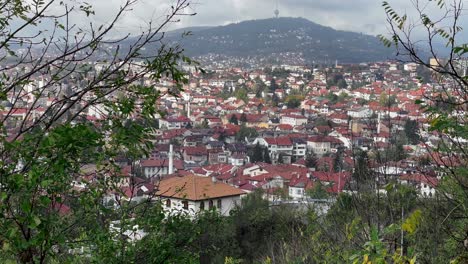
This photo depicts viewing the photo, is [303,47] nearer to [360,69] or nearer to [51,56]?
[360,69]

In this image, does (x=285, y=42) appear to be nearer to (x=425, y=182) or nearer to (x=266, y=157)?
(x=266, y=157)

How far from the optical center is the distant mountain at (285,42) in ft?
351

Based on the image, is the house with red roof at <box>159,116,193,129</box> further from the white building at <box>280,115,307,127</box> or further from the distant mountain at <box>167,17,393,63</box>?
the distant mountain at <box>167,17,393,63</box>

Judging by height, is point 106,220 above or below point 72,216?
below

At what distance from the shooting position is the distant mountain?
4208 inches

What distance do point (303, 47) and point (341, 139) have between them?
3070 inches

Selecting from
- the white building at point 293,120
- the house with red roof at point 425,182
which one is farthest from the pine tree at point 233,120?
the house with red roof at point 425,182

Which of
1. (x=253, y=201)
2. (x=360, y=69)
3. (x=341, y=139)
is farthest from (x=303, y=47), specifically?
(x=253, y=201)

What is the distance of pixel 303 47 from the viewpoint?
369 ft

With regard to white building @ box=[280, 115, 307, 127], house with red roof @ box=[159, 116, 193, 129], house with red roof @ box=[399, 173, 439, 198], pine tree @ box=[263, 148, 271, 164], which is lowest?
pine tree @ box=[263, 148, 271, 164]

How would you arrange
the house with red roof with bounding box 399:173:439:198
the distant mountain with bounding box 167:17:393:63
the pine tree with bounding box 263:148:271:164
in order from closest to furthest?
1. the house with red roof with bounding box 399:173:439:198
2. the pine tree with bounding box 263:148:271:164
3. the distant mountain with bounding box 167:17:393:63

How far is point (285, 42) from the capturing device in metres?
119

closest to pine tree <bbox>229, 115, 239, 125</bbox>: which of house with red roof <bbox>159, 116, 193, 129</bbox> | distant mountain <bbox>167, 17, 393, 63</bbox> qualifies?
house with red roof <bbox>159, 116, 193, 129</bbox>

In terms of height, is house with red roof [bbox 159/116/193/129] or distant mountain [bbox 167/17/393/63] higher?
distant mountain [bbox 167/17/393/63]
